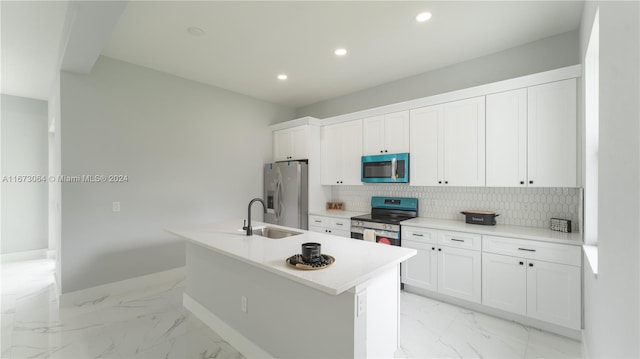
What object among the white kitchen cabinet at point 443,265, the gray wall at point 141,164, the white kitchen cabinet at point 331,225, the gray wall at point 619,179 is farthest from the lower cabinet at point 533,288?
the gray wall at point 141,164

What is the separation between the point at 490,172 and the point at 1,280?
6.39m

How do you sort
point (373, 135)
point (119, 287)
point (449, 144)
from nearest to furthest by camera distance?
point (449, 144) < point (119, 287) < point (373, 135)

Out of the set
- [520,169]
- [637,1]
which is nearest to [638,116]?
[637,1]

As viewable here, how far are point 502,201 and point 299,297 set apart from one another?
264 cm

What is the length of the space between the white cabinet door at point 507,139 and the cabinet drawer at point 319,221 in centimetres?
216

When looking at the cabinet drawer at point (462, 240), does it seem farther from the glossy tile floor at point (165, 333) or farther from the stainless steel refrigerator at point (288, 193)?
the stainless steel refrigerator at point (288, 193)

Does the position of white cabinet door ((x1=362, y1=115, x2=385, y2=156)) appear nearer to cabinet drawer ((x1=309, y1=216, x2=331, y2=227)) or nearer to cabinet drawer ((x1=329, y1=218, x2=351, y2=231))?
cabinet drawer ((x1=329, y1=218, x2=351, y2=231))

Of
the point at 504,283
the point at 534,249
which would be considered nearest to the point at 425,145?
the point at 534,249

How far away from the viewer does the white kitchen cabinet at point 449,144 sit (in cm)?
310

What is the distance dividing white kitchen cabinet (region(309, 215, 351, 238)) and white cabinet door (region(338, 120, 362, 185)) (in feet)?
2.02

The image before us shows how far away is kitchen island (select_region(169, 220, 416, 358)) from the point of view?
1595 mm

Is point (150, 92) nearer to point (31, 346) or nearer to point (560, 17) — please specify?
point (31, 346)

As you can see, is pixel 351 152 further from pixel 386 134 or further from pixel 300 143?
pixel 300 143

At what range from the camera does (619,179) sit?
3.54 ft
